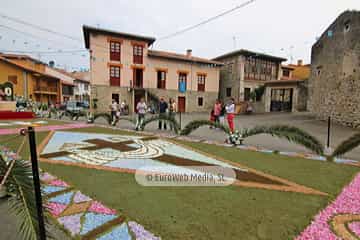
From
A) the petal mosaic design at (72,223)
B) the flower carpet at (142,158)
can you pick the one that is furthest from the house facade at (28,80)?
the petal mosaic design at (72,223)

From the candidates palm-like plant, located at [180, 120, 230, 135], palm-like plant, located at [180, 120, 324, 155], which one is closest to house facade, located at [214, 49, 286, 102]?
palm-like plant, located at [180, 120, 230, 135]

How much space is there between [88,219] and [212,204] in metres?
1.53

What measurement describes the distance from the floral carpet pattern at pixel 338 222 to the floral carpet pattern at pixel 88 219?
168 cm

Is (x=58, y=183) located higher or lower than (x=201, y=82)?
lower

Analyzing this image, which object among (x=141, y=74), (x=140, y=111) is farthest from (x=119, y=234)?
(x=141, y=74)

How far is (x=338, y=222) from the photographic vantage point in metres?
2.18

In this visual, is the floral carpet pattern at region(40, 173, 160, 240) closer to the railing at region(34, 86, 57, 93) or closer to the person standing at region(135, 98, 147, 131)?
the person standing at region(135, 98, 147, 131)

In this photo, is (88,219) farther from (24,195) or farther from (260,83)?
(260,83)

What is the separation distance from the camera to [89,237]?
6.21 ft

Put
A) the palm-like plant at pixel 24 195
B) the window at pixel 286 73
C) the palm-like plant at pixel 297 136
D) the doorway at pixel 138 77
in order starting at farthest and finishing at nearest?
the window at pixel 286 73, the doorway at pixel 138 77, the palm-like plant at pixel 297 136, the palm-like plant at pixel 24 195

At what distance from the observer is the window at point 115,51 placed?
19.7m

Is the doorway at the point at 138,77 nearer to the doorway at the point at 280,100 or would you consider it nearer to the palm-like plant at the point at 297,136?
the doorway at the point at 280,100

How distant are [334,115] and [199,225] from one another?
12.8m

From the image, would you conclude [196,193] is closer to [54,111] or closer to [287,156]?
[287,156]
